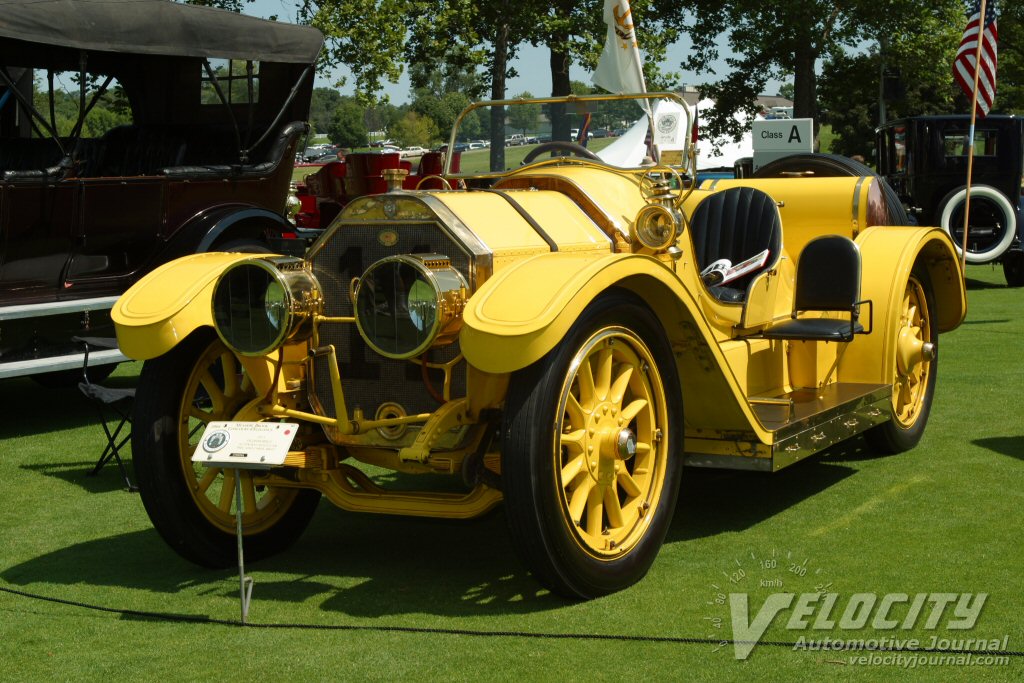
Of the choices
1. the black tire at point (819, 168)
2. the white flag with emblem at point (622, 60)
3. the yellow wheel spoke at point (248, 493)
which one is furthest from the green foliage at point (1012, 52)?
the yellow wheel spoke at point (248, 493)

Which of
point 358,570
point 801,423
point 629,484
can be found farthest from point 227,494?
point 801,423

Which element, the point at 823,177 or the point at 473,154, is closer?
the point at 473,154

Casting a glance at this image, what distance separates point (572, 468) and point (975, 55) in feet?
31.3

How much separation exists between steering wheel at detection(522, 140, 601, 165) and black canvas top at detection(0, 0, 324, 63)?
3.35 m

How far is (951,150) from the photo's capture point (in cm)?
1559

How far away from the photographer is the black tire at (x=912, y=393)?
6195 millimetres

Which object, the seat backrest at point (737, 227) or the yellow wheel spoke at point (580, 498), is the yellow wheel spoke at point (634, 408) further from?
the seat backrest at point (737, 227)

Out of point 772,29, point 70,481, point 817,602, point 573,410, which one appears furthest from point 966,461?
point 772,29

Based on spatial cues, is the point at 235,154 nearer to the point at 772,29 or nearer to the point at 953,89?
the point at 772,29

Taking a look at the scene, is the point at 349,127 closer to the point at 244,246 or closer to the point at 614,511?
the point at 244,246

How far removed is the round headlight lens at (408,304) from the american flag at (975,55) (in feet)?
29.3

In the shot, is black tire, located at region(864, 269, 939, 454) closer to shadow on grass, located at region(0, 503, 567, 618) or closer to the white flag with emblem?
the white flag with emblem

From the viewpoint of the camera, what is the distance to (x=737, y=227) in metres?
5.95

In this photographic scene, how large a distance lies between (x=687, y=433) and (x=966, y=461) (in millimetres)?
1900
